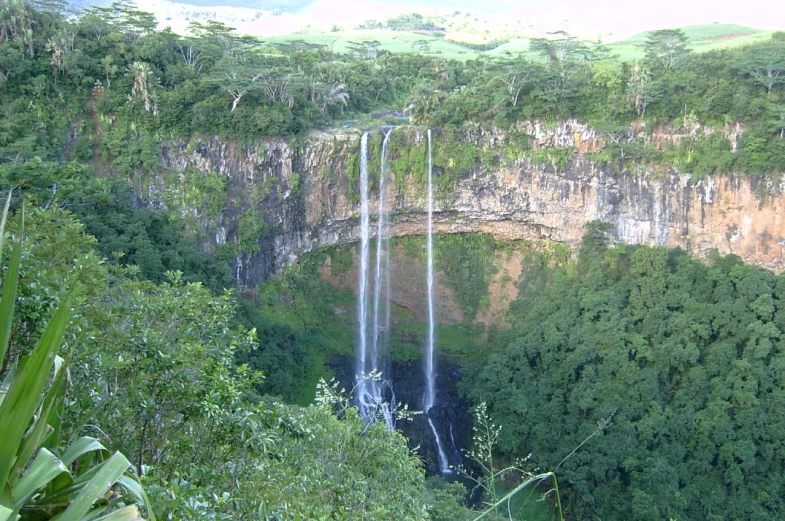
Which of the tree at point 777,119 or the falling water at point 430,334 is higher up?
the tree at point 777,119

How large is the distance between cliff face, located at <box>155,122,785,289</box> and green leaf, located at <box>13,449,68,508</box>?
19940 millimetres

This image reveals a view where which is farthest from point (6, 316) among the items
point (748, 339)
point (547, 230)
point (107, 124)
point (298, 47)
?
point (298, 47)

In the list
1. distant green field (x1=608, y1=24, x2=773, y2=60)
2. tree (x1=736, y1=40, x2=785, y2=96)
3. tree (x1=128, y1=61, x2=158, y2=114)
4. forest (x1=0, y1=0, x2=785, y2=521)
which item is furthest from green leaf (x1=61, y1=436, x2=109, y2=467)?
distant green field (x1=608, y1=24, x2=773, y2=60)

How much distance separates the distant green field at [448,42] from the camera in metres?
37.7

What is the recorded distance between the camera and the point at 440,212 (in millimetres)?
24578

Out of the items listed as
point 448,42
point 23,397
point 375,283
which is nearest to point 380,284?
point 375,283

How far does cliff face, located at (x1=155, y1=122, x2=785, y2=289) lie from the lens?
2144cm

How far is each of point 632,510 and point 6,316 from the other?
16428 millimetres

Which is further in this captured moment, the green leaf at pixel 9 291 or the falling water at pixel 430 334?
the falling water at pixel 430 334

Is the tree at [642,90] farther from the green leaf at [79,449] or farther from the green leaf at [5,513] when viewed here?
the green leaf at [5,513]

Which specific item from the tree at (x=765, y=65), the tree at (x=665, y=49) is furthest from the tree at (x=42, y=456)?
the tree at (x=665, y=49)

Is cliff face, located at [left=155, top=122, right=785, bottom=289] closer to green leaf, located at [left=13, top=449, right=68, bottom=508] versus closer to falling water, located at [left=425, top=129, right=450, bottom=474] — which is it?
falling water, located at [left=425, top=129, right=450, bottom=474]

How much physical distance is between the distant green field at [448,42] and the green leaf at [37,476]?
117 ft

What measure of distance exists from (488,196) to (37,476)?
885 inches
